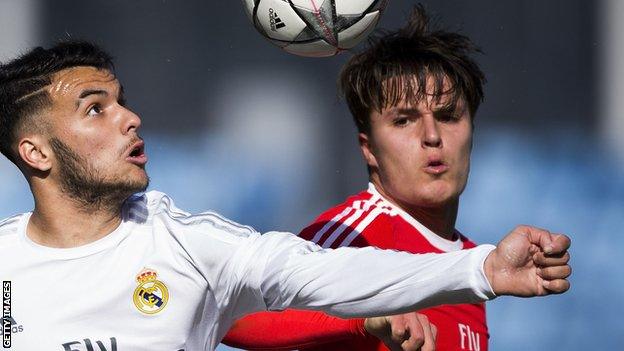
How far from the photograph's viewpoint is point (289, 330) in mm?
4004

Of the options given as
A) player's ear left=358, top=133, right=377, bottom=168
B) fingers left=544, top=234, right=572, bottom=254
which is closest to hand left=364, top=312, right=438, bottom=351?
fingers left=544, top=234, right=572, bottom=254

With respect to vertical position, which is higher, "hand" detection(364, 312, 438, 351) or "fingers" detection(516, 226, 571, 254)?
"fingers" detection(516, 226, 571, 254)

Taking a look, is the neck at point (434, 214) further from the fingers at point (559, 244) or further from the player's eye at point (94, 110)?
the fingers at point (559, 244)

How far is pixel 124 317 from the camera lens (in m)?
3.73

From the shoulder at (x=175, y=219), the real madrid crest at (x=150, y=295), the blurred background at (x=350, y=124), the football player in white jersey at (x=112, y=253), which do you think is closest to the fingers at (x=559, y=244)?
the football player in white jersey at (x=112, y=253)

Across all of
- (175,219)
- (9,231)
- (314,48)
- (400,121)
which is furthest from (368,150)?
(9,231)

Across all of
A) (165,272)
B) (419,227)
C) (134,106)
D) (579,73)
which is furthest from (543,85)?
(165,272)

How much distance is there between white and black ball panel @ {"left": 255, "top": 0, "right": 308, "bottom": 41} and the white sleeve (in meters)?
0.91

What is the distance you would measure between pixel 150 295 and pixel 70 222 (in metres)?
0.38

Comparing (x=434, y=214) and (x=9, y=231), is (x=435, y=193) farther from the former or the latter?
(x=9, y=231)

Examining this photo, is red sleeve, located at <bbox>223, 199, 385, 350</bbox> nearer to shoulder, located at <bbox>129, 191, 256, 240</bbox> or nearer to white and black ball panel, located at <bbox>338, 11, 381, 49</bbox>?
shoulder, located at <bbox>129, 191, 256, 240</bbox>

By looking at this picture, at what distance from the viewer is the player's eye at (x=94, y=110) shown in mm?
3934

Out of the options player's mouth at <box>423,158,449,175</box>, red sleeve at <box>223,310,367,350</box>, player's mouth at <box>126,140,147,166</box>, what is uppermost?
player's mouth at <box>126,140,147,166</box>

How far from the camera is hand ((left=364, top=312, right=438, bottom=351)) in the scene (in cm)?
342
